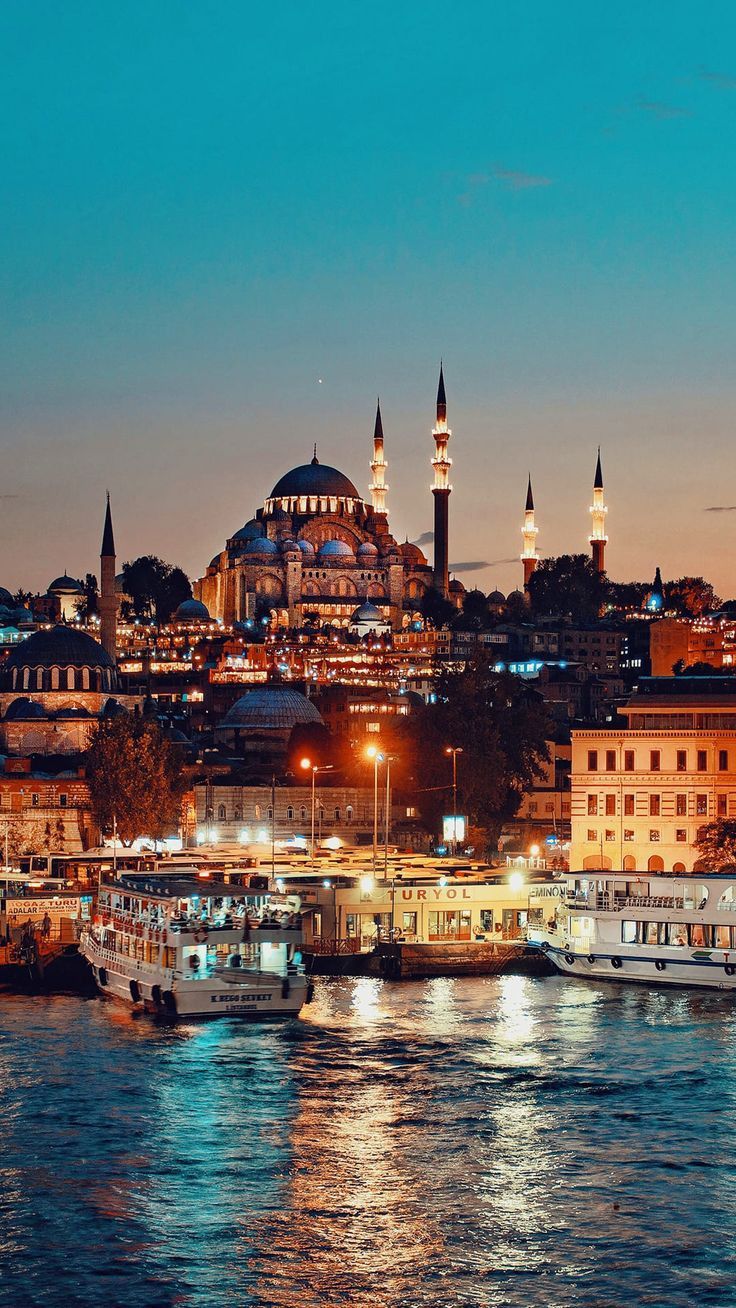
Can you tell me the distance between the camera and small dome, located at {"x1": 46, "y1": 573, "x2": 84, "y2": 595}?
540 feet

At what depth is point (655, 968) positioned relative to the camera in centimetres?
5109

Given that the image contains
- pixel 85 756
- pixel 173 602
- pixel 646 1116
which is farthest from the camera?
pixel 173 602

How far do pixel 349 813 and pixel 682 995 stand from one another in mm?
39946

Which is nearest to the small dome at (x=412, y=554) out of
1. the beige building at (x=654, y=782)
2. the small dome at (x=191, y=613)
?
the small dome at (x=191, y=613)

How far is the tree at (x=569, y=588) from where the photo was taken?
166625mm

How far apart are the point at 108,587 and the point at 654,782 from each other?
5531cm

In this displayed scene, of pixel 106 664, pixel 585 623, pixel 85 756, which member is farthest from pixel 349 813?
pixel 585 623

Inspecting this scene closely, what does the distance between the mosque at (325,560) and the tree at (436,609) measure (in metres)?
1.28

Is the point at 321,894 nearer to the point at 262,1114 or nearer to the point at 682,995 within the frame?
the point at 682,995

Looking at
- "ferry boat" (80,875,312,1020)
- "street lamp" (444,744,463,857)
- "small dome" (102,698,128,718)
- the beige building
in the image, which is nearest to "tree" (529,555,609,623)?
"small dome" (102,698,128,718)

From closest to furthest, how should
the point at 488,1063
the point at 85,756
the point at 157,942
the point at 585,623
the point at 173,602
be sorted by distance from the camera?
the point at 488,1063 → the point at 157,942 → the point at 85,756 → the point at 585,623 → the point at 173,602

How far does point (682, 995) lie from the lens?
1944 inches

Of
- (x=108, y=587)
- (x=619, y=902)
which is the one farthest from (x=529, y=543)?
(x=619, y=902)

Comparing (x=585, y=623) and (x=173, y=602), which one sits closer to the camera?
(x=585, y=623)
